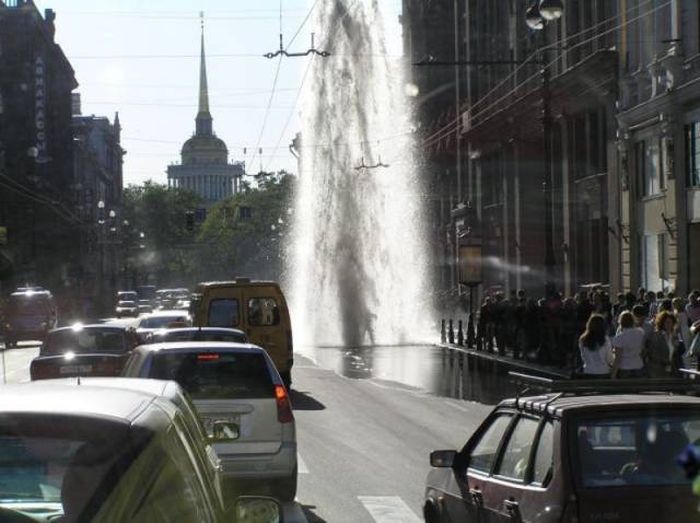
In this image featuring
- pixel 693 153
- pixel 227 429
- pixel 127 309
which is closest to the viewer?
pixel 227 429

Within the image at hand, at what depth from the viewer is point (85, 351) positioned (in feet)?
76.7

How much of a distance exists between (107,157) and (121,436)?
16039cm

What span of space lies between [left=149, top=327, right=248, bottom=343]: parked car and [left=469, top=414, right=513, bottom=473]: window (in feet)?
33.4

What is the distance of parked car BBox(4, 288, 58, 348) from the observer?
55531 millimetres

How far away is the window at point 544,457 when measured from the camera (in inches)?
272

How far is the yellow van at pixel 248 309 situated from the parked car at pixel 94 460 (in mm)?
21484

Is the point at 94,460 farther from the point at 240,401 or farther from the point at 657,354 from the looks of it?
the point at 657,354

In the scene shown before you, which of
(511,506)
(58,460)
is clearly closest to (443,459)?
(511,506)

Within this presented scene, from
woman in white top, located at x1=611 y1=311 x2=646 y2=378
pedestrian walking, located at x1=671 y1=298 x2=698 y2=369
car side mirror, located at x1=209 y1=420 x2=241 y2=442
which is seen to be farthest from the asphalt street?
pedestrian walking, located at x1=671 y1=298 x2=698 y2=369

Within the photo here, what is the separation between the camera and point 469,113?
6731cm

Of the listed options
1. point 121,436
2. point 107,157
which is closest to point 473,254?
point 121,436

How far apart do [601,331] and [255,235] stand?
129752 millimetres

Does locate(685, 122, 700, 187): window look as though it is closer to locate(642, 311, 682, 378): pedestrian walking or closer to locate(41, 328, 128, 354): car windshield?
locate(41, 328, 128, 354): car windshield

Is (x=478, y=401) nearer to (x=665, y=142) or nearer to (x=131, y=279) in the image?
(x=665, y=142)
